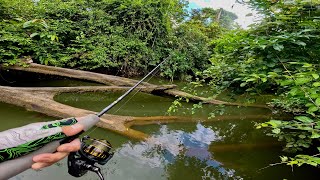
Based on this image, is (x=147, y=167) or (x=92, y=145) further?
→ (x=147, y=167)

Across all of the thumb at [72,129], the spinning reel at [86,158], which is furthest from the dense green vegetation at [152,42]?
the thumb at [72,129]

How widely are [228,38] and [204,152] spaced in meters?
1.72

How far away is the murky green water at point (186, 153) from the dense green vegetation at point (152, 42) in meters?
0.50

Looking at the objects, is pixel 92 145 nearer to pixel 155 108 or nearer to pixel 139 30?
pixel 155 108

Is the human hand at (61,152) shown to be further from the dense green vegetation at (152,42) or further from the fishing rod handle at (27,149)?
the dense green vegetation at (152,42)

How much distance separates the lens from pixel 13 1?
22.3ft

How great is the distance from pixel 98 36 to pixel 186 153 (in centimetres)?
564

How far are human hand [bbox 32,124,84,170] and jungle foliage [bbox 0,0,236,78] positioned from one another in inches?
203

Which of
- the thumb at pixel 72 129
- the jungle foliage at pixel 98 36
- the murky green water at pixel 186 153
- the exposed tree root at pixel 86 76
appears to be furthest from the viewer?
the jungle foliage at pixel 98 36

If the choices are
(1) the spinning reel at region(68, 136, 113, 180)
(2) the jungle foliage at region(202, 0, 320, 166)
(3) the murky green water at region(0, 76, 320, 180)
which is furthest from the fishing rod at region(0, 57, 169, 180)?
(3) the murky green water at region(0, 76, 320, 180)

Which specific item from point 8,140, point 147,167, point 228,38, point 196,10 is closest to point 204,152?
point 147,167

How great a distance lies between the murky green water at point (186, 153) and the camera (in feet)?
11.0

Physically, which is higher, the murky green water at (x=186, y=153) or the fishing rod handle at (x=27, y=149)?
the fishing rod handle at (x=27, y=149)

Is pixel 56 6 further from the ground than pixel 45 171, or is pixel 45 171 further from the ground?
pixel 56 6
